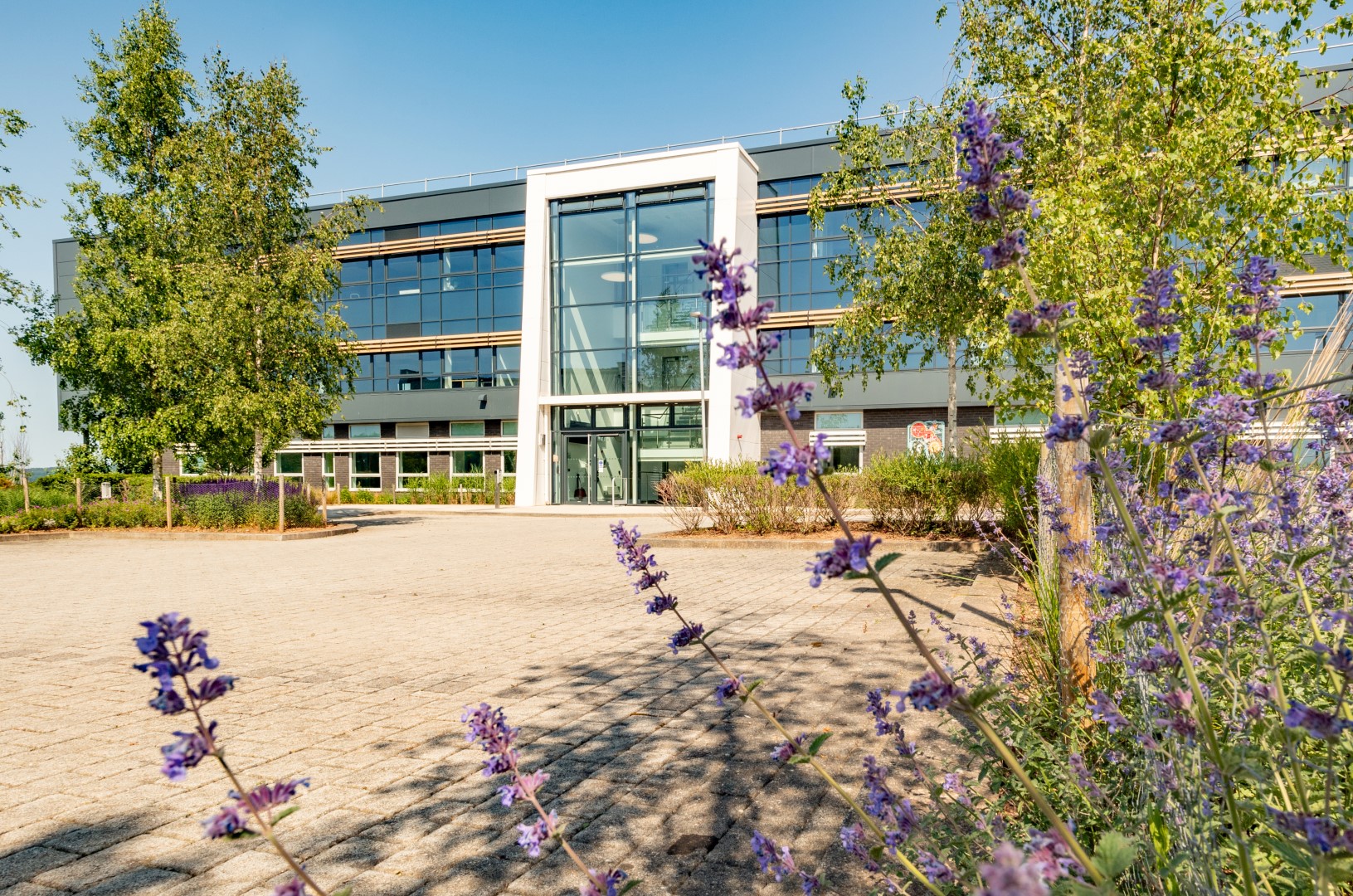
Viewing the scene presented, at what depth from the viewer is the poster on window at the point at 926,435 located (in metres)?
31.5

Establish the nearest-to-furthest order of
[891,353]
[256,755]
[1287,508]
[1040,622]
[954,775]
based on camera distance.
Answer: [1287,508] < [954,775] < [256,755] < [1040,622] < [891,353]

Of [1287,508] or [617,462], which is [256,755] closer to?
[1287,508]

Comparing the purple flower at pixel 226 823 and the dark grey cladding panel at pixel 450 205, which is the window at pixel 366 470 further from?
the purple flower at pixel 226 823

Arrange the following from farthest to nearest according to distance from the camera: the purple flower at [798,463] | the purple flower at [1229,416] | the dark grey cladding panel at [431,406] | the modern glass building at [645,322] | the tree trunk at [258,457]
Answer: the dark grey cladding panel at [431,406], the modern glass building at [645,322], the tree trunk at [258,457], the purple flower at [1229,416], the purple flower at [798,463]

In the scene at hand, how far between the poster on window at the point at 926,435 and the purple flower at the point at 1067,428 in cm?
3117

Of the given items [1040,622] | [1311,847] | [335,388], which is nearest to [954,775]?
[1311,847]

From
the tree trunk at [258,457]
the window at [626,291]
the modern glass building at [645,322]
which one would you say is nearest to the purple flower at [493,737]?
the tree trunk at [258,457]

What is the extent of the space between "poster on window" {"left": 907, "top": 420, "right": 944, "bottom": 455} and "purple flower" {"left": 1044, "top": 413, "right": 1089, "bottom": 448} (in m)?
31.2

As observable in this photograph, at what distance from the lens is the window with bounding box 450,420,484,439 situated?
124 feet

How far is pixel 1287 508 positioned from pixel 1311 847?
1.33 metres

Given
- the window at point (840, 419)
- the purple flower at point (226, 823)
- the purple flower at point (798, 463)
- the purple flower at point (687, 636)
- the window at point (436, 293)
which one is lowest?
the purple flower at point (226, 823)

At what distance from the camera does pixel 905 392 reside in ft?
104

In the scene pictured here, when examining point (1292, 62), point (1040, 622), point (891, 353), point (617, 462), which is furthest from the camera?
point (617, 462)

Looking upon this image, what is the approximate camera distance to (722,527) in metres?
15.5
